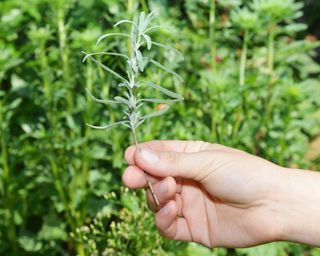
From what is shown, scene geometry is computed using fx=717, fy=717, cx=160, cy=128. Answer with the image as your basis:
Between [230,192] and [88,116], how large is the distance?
914 millimetres

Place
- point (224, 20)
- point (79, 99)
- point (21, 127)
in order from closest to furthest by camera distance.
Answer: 1. point (79, 99)
2. point (21, 127)
3. point (224, 20)

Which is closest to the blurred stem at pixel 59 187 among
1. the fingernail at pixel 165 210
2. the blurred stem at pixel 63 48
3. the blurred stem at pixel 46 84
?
the blurred stem at pixel 46 84

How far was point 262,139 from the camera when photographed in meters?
2.77

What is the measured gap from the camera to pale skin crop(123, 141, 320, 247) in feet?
5.07

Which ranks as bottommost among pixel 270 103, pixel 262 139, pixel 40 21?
pixel 262 139

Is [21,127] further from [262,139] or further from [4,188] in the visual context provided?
[262,139]

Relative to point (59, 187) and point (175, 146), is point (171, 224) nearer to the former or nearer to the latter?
point (175, 146)

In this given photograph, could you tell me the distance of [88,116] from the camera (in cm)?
243

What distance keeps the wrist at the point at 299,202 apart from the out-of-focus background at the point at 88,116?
0.74 m

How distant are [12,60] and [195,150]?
3.14ft

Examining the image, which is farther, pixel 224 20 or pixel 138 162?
pixel 224 20

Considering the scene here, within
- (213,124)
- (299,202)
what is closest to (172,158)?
(299,202)

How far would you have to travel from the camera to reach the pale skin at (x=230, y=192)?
5.07ft

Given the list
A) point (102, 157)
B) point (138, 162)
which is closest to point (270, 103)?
point (102, 157)
